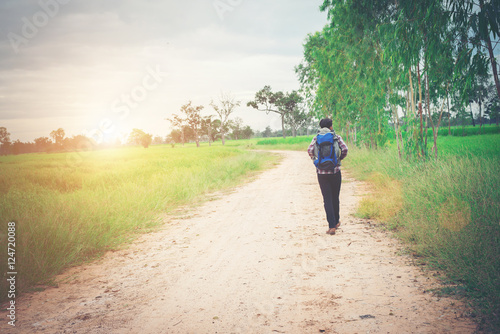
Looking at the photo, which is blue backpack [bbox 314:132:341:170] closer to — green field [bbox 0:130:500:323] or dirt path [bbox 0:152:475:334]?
dirt path [bbox 0:152:475:334]

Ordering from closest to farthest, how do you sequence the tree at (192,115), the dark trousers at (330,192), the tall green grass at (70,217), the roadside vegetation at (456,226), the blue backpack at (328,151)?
the roadside vegetation at (456,226), the tall green grass at (70,217), the blue backpack at (328,151), the dark trousers at (330,192), the tree at (192,115)

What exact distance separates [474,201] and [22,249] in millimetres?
6717

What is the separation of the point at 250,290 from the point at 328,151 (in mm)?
2847

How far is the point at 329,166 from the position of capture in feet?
15.9

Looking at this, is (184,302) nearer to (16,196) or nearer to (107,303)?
(107,303)

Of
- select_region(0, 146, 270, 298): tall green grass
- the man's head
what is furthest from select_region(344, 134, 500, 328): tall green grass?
select_region(0, 146, 270, 298): tall green grass

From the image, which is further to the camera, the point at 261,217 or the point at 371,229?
the point at 261,217

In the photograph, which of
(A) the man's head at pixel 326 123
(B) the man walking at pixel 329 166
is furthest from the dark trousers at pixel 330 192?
(A) the man's head at pixel 326 123

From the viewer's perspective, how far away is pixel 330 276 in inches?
132

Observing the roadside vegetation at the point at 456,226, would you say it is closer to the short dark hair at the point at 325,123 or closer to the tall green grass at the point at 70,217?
the short dark hair at the point at 325,123

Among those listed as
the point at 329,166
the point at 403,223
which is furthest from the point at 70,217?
the point at 403,223

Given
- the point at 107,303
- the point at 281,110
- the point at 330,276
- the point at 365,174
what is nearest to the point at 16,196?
the point at 107,303

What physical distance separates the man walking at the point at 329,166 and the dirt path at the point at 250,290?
0.38m

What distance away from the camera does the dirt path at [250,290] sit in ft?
8.29
